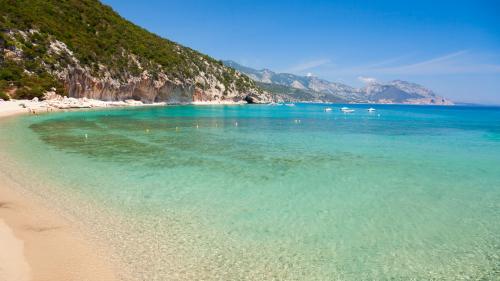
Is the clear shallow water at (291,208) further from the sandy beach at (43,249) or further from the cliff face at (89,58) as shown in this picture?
the cliff face at (89,58)

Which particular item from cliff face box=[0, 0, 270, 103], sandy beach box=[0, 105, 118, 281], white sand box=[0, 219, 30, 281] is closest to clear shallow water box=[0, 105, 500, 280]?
sandy beach box=[0, 105, 118, 281]

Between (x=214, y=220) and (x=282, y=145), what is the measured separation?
15.6 meters

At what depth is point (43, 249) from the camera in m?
6.75

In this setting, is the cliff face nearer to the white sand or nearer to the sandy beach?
the sandy beach

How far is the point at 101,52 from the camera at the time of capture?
7938 centimetres

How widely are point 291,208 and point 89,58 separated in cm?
7485

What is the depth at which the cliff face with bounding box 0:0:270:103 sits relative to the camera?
189 feet

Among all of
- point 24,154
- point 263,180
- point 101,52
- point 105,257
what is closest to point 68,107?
point 101,52

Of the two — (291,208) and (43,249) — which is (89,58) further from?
(43,249)

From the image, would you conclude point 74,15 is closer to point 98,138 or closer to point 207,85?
point 207,85

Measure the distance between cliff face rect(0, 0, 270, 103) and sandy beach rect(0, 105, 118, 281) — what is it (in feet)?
171

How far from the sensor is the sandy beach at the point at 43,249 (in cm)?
582

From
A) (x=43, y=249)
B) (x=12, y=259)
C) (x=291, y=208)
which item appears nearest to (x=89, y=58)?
(x=291, y=208)

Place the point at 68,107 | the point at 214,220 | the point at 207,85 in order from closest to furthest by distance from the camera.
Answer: the point at 214,220 < the point at 68,107 < the point at 207,85
